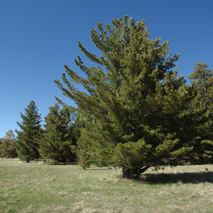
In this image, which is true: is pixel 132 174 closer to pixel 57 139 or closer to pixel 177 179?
pixel 177 179

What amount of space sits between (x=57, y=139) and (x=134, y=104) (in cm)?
2467

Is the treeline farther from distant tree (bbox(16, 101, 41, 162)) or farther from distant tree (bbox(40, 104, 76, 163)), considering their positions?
distant tree (bbox(16, 101, 41, 162))

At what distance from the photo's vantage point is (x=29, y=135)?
3644 cm

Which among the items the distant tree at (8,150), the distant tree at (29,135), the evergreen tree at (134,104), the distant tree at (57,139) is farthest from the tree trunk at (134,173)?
the distant tree at (8,150)

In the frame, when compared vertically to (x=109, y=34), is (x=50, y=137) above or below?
below

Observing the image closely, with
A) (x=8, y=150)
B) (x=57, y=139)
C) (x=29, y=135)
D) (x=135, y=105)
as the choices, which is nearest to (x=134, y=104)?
(x=135, y=105)

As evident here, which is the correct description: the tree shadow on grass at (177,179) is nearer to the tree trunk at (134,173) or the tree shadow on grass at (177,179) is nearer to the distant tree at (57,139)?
the tree trunk at (134,173)

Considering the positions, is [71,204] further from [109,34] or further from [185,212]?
[109,34]

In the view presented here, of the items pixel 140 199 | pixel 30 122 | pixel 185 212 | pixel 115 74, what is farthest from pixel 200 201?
pixel 30 122

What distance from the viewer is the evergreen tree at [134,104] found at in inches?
364

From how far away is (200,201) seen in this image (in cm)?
568

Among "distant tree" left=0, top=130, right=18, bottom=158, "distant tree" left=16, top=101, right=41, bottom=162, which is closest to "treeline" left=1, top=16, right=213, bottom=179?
"distant tree" left=16, top=101, right=41, bottom=162

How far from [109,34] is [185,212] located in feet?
39.6

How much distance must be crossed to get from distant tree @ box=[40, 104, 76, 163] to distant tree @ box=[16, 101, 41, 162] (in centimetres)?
417
